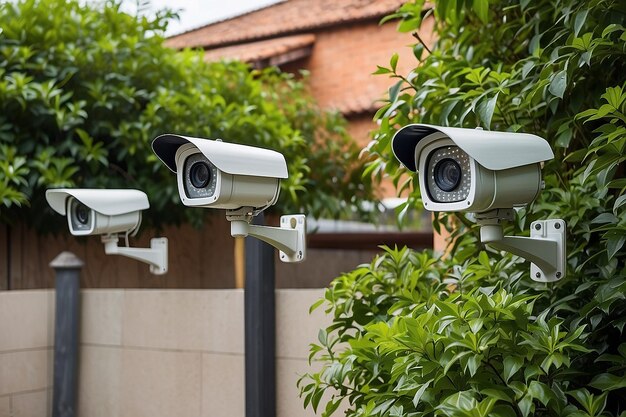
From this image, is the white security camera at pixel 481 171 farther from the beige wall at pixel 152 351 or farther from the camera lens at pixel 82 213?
the camera lens at pixel 82 213

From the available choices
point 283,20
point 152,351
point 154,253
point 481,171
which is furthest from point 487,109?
point 283,20

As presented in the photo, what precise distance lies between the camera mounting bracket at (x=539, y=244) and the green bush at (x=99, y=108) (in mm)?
2859

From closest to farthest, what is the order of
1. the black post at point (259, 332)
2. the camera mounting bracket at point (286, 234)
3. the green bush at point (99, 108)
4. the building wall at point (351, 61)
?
1. the camera mounting bracket at point (286, 234)
2. the black post at point (259, 332)
3. the green bush at point (99, 108)
4. the building wall at point (351, 61)

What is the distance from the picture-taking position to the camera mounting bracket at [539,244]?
229 cm

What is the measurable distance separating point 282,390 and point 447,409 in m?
1.75

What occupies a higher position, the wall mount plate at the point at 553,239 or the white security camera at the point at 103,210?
the white security camera at the point at 103,210

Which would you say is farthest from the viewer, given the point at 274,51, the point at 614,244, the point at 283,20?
the point at 283,20

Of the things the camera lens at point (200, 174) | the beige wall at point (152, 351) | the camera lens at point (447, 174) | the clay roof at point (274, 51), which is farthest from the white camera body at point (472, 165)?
the clay roof at point (274, 51)

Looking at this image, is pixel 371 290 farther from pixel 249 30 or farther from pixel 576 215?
pixel 249 30

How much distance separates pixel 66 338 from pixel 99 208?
4.85ft

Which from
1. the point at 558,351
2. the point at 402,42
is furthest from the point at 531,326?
the point at 402,42

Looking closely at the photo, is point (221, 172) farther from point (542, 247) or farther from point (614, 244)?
point (614, 244)

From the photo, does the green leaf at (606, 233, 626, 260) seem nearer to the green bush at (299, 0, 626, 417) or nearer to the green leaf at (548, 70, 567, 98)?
the green bush at (299, 0, 626, 417)

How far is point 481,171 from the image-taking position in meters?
2.14
